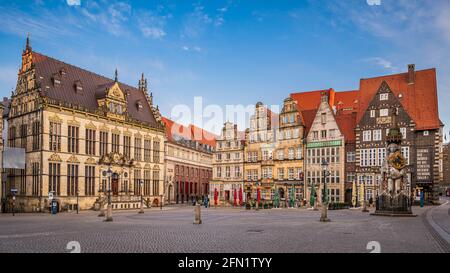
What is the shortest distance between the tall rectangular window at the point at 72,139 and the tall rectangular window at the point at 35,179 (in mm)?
3961

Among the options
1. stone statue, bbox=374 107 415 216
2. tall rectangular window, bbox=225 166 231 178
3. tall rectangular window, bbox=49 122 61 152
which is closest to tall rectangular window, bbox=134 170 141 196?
tall rectangular window, bbox=49 122 61 152

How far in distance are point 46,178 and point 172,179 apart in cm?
3264

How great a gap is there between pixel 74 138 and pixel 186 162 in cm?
3448

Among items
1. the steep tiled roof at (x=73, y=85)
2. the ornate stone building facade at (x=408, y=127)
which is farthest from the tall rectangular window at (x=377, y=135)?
the steep tiled roof at (x=73, y=85)

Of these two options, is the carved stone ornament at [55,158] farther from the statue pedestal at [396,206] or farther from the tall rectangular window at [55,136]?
the statue pedestal at [396,206]

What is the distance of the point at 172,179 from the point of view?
7712 cm

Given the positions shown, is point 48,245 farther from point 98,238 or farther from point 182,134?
point 182,134

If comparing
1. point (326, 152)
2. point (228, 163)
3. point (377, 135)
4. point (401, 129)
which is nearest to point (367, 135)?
point (377, 135)

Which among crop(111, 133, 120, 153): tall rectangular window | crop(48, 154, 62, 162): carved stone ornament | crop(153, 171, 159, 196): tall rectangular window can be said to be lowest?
crop(153, 171, 159, 196): tall rectangular window

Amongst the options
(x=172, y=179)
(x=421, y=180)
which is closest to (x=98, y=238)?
(x=421, y=180)

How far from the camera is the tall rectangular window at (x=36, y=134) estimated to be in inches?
1817

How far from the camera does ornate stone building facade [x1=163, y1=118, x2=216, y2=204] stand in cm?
7688

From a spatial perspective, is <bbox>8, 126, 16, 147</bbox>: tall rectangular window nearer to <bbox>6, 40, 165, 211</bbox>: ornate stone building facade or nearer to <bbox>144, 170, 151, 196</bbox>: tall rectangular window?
<bbox>6, 40, 165, 211</bbox>: ornate stone building facade
